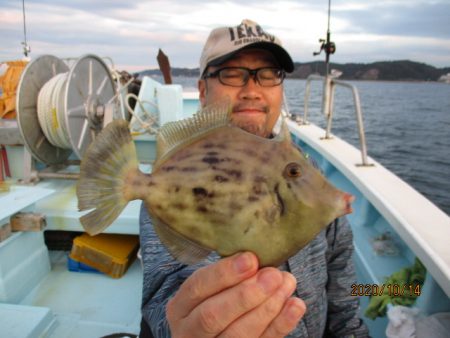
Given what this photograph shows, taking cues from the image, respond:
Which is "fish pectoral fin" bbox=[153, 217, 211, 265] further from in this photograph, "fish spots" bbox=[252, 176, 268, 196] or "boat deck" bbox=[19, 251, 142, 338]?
"boat deck" bbox=[19, 251, 142, 338]

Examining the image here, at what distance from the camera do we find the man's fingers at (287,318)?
1.01 meters

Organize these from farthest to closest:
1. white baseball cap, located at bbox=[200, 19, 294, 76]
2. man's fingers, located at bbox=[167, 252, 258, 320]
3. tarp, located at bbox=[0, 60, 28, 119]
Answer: tarp, located at bbox=[0, 60, 28, 119] < white baseball cap, located at bbox=[200, 19, 294, 76] < man's fingers, located at bbox=[167, 252, 258, 320]

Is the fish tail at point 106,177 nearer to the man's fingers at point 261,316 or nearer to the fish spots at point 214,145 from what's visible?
the fish spots at point 214,145

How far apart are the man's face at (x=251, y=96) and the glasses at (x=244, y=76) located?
20 mm

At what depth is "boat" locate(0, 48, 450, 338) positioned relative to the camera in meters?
2.43

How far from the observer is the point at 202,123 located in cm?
111

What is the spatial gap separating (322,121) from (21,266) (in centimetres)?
1483

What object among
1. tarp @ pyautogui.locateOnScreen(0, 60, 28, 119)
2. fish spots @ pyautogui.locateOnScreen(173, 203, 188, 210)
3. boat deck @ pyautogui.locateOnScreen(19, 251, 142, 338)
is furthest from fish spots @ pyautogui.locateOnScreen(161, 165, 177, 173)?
tarp @ pyautogui.locateOnScreen(0, 60, 28, 119)

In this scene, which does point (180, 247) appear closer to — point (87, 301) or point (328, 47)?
point (87, 301)

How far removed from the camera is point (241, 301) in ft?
3.21
